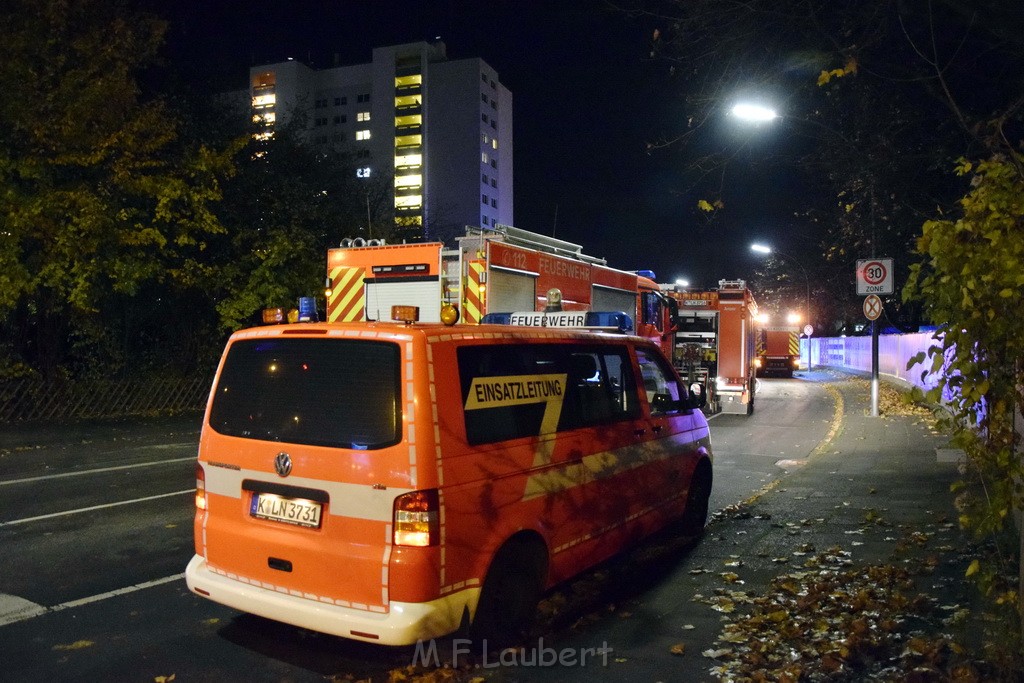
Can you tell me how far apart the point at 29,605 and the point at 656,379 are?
5.00 metres

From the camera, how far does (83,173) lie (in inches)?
685

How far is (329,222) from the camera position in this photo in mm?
23625

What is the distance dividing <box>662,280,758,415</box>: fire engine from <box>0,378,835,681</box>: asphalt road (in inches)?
308

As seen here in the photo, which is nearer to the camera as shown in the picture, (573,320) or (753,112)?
(753,112)

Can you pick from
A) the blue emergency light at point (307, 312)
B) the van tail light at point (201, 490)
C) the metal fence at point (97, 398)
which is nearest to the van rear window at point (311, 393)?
the van tail light at point (201, 490)

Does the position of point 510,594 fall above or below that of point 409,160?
below

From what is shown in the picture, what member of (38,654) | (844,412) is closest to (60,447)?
(38,654)

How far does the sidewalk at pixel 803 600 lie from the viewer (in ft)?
14.9

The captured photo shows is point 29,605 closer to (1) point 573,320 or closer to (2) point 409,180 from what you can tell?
(1) point 573,320

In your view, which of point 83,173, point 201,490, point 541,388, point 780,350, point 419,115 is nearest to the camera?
point 201,490

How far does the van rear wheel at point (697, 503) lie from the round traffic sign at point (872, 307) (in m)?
12.2

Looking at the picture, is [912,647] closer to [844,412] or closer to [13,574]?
[13,574]

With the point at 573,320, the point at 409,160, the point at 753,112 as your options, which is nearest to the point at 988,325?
the point at 753,112

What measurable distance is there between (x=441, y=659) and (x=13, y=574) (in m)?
3.78
